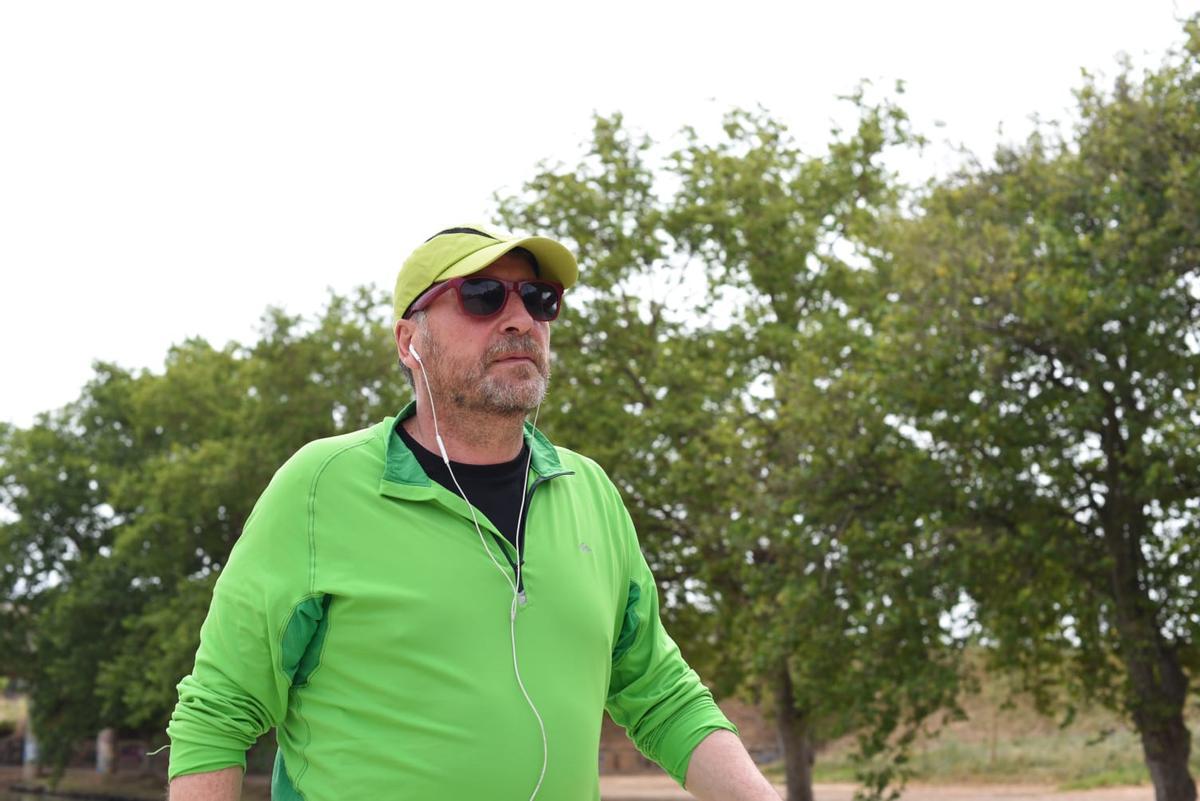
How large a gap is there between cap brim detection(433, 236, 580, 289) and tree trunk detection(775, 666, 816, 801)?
2322 centimetres

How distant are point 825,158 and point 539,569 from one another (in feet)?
86.4

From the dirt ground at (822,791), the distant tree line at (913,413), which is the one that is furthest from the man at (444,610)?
the dirt ground at (822,791)

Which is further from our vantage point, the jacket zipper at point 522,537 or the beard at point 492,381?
the beard at point 492,381

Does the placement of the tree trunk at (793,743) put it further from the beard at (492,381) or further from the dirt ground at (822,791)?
the beard at (492,381)

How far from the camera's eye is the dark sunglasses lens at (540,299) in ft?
9.21

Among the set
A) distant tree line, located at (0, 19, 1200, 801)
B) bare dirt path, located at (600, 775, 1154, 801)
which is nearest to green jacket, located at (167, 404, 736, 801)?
distant tree line, located at (0, 19, 1200, 801)

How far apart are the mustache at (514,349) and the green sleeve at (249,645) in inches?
19.3

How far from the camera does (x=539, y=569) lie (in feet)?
8.63

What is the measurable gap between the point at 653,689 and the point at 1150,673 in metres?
15.8

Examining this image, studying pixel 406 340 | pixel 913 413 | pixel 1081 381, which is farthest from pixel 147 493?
pixel 406 340

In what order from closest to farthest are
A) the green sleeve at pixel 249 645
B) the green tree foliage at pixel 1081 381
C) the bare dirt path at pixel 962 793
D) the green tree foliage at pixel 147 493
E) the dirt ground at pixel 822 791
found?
the green sleeve at pixel 249 645 → the green tree foliage at pixel 1081 381 → the bare dirt path at pixel 962 793 → the dirt ground at pixel 822 791 → the green tree foliage at pixel 147 493

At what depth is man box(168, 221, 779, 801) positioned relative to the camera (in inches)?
95.7

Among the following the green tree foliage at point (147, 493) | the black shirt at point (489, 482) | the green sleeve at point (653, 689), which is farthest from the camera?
the green tree foliage at point (147, 493)

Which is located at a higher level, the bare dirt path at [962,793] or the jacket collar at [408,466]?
the jacket collar at [408,466]
